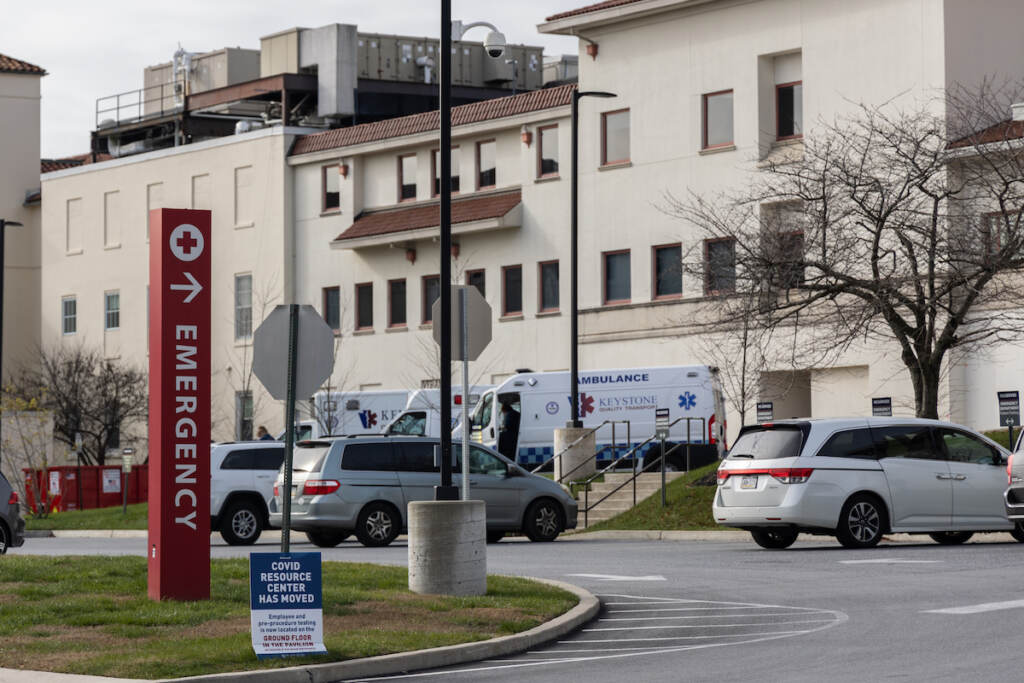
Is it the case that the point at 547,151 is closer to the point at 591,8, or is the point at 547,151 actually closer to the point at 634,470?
the point at 591,8

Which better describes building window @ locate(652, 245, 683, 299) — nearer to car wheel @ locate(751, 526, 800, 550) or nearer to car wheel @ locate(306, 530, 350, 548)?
car wheel @ locate(306, 530, 350, 548)

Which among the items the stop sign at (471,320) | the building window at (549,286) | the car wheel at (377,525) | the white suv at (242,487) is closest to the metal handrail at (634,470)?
the white suv at (242,487)

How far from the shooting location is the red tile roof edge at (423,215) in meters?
53.0

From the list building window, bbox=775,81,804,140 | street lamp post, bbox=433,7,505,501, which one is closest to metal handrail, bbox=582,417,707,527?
building window, bbox=775,81,804,140

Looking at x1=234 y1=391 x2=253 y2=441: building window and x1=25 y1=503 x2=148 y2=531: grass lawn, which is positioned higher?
x1=234 y1=391 x2=253 y2=441: building window

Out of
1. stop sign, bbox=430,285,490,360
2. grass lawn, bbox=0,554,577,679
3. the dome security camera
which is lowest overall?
grass lawn, bbox=0,554,577,679

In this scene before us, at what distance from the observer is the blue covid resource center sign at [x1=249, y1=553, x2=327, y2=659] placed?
12.2m

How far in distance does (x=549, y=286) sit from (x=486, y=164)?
182 inches

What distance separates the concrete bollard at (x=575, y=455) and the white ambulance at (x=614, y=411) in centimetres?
190

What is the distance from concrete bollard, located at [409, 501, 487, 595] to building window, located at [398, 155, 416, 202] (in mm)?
40853

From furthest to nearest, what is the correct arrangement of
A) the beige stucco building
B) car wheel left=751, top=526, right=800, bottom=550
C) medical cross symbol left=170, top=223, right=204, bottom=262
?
the beige stucco building < car wheel left=751, top=526, right=800, bottom=550 < medical cross symbol left=170, top=223, right=204, bottom=262

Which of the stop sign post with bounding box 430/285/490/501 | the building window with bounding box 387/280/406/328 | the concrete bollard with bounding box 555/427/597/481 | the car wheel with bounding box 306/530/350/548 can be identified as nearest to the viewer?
the stop sign post with bounding box 430/285/490/501

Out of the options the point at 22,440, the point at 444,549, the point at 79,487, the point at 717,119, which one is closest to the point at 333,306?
the point at 22,440

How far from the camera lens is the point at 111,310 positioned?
216 ft
